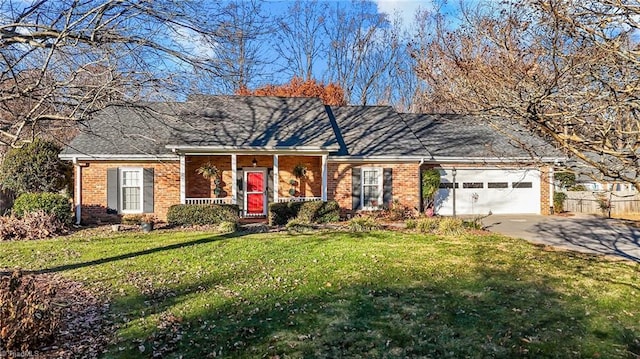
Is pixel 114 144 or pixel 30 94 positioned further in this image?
pixel 114 144

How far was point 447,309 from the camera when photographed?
5805mm

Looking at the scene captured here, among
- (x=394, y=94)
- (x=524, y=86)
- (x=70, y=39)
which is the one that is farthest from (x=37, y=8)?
(x=394, y=94)

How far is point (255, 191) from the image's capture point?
17172 millimetres

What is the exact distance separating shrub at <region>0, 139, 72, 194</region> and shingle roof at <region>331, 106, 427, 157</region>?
10.8m

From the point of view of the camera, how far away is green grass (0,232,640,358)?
4.71 meters

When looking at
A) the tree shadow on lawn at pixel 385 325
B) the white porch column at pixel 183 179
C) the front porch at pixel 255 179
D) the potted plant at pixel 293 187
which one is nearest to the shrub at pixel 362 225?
the front porch at pixel 255 179

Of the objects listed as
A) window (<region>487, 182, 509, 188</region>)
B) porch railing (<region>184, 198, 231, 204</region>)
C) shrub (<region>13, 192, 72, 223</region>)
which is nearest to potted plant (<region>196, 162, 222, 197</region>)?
porch railing (<region>184, 198, 231, 204</region>)

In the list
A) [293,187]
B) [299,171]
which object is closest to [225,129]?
[299,171]

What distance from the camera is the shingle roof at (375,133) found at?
16.8 m

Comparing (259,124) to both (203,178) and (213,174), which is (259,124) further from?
(203,178)

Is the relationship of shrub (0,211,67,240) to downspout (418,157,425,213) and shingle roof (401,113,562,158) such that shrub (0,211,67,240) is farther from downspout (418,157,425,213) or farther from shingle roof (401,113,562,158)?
shingle roof (401,113,562,158)

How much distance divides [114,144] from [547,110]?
48.7 ft

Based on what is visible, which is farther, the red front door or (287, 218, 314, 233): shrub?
the red front door

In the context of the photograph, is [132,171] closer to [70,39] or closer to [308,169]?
[308,169]
